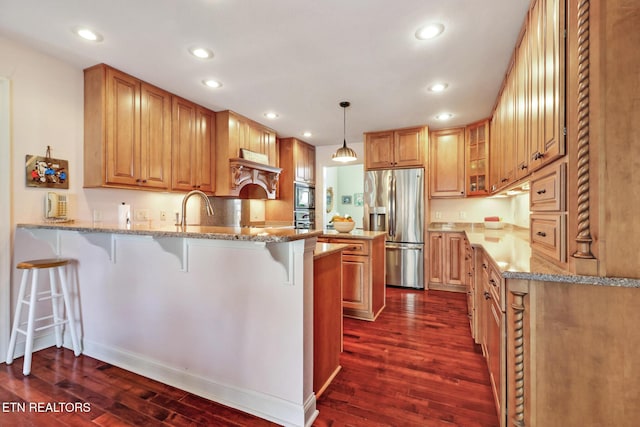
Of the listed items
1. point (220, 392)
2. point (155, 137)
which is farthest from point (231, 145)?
point (220, 392)

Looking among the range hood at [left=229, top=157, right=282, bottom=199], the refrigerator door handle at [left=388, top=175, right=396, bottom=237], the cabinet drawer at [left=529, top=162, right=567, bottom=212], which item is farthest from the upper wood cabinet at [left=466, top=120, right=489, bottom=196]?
the range hood at [left=229, top=157, right=282, bottom=199]

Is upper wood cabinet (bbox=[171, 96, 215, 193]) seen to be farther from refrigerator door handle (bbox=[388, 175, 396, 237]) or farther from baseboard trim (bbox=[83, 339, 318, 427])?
refrigerator door handle (bbox=[388, 175, 396, 237])

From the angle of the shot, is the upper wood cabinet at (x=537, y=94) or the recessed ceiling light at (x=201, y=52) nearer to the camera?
the upper wood cabinet at (x=537, y=94)

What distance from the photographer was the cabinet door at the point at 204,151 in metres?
3.58

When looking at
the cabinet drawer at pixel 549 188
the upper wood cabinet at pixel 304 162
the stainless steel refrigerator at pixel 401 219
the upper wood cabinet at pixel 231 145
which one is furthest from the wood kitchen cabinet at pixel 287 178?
the cabinet drawer at pixel 549 188

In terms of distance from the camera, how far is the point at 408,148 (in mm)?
4449

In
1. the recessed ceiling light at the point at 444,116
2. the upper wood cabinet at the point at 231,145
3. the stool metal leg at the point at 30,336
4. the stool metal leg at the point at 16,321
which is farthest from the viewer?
the recessed ceiling light at the point at 444,116

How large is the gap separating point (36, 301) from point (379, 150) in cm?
433

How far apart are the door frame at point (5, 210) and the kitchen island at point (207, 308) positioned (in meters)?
0.08

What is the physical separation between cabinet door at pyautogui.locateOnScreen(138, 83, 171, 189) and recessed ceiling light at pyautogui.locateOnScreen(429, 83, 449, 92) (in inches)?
113

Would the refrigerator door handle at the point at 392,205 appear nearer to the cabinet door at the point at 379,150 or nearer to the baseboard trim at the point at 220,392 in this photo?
the cabinet door at the point at 379,150

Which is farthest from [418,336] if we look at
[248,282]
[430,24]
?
[430,24]

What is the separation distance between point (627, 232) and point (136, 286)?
264 centimetres

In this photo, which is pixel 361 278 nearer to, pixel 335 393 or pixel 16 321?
pixel 335 393
